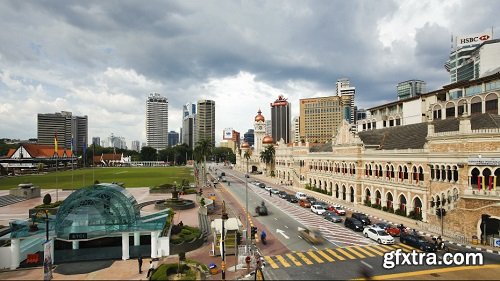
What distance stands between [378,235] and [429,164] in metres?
14.4

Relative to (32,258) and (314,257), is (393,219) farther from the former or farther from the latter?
(32,258)

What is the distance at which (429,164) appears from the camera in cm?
4031

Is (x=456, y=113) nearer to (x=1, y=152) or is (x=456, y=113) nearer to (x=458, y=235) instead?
(x=458, y=235)

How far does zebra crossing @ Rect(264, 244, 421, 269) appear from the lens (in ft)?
88.1

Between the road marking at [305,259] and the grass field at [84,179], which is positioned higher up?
the grass field at [84,179]

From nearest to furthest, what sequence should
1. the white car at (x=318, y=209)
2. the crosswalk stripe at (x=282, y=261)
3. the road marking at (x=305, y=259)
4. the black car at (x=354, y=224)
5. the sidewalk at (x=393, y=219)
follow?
1. the crosswalk stripe at (x=282, y=261)
2. the road marking at (x=305, y=259)
3. the sidewalk at (x=393, y=219)
4. the black car at (x=354, y=224)
5. the white car at (x=318, y=209)

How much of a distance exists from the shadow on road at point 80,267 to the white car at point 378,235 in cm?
2609

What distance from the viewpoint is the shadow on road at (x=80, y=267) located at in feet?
83.3

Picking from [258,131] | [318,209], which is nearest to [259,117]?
[258,131]

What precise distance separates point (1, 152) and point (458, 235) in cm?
21455

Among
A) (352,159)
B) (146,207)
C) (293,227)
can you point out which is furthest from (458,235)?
(146,207)

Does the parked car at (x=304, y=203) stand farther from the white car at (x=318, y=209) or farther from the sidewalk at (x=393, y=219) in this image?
the sidewalk at (x=393, y=219)

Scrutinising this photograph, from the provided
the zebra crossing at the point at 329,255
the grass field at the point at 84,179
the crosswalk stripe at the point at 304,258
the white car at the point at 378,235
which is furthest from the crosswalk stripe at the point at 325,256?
the grass field at the point at 84,179

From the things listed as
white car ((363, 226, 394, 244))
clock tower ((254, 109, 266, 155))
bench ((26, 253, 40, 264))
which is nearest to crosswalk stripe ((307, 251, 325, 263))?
white car ((363, 226, 394, 244))
